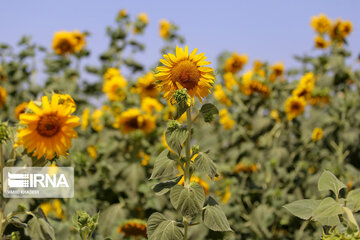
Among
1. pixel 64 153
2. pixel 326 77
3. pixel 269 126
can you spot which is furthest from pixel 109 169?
pixel 326 77

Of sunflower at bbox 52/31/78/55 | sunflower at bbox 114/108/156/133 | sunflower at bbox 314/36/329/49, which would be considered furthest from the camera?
sunflower at bbox 314/36/329/49

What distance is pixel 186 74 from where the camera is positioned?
4.67 ft

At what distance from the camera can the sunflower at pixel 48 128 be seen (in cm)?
150

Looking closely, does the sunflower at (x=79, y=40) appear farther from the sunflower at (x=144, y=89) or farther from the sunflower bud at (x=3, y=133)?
the sunflower bud at (x=3, y=133)

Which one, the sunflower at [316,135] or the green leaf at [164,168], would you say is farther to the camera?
the sunflower at [316,135]

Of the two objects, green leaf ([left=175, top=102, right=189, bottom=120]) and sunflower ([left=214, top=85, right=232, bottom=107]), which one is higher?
sunflower ([left=214, top=85, right=232, bottom=107])

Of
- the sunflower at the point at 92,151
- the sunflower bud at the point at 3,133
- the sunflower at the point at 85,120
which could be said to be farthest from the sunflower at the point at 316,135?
the sunflower bud at the point at 3,133

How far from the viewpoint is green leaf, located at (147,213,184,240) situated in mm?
1379

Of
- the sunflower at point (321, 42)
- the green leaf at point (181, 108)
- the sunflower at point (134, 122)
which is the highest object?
the sunflower at point (321, 42)

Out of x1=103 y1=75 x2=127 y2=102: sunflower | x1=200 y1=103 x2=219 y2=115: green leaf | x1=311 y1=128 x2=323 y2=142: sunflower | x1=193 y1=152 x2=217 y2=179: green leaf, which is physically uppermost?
x1=103 y1=75 x2=127 y2=102: sunflower

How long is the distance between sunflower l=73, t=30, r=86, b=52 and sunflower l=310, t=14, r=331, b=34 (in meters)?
2.56

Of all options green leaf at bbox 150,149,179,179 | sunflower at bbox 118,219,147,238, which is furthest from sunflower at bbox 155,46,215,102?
sunflower at bbox 118,219,147,238

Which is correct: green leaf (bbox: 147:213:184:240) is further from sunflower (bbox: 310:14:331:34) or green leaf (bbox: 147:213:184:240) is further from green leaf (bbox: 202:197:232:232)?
sunflower (bbox: 310:14:331:34)

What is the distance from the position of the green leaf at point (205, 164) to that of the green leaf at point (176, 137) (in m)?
0.08
